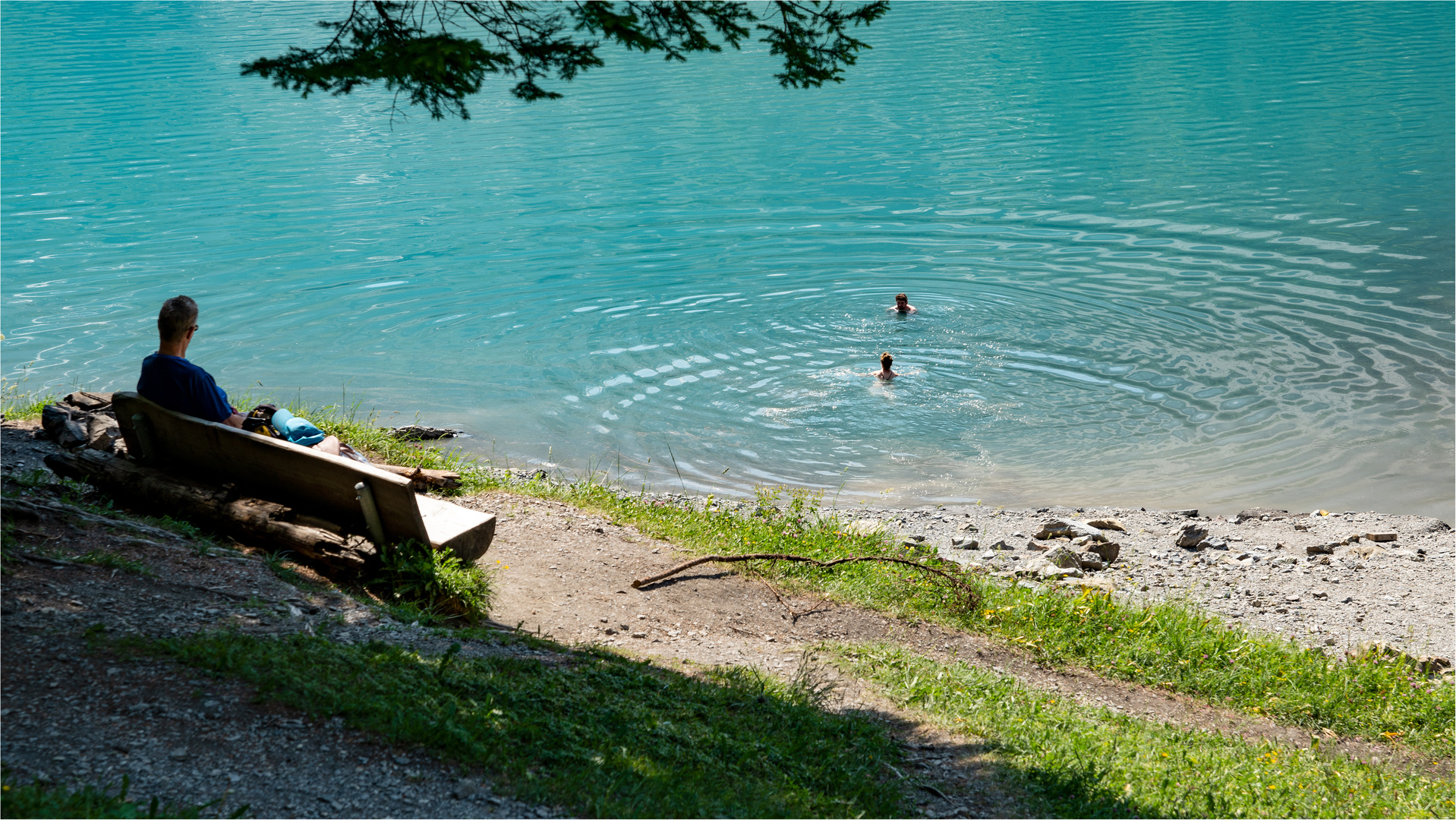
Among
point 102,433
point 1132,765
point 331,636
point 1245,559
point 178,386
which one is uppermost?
point 178,386

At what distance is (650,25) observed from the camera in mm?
6129

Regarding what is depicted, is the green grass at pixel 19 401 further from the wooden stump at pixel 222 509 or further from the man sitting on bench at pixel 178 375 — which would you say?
the man sitting on bench at pixel 178 375

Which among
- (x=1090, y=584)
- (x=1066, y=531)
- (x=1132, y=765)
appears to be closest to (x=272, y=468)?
(x=1132, y=765)

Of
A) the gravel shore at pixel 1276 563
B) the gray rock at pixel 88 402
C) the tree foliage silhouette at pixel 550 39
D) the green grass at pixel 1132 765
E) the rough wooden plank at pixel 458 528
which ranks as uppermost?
the tree foliage silhouette at pixel 550 39

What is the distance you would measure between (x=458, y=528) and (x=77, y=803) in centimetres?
338

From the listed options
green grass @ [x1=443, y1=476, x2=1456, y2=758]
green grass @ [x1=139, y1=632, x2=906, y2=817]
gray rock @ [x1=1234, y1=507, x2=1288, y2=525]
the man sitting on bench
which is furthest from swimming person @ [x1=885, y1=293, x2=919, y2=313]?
the man sitting on bench

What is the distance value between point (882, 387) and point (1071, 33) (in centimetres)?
4560

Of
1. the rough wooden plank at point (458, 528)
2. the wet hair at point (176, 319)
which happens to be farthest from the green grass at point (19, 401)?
the rough wooden plank at point (458, 528)

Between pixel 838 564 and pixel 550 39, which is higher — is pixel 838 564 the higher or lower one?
the lower one

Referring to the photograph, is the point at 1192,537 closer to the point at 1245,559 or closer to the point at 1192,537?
the point at 1192,537

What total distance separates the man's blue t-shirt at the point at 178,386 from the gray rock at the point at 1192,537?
854 cm

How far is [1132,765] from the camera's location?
5582 mm

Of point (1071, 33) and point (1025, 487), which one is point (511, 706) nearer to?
point (1025, 487)

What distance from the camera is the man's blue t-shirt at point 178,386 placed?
669 cm
